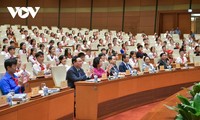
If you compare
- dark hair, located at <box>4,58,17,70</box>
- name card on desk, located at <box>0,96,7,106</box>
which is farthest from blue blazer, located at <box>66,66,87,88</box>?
name card on desk, located at <box>0,96,7,106</box>

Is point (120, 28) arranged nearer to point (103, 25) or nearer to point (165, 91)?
point (103, 25)

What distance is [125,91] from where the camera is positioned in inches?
262

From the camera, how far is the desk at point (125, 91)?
Result: 567 centimetres

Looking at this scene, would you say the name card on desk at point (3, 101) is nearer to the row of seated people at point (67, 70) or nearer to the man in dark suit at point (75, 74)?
the row of seated people at point (67, 70)

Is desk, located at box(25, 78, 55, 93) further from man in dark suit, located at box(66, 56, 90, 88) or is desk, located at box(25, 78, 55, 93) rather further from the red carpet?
the red carpet

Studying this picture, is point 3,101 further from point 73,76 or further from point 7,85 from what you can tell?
point 73,76

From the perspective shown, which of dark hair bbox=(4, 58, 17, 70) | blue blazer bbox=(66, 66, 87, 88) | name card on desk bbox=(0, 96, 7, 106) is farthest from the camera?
blue blazer bbox=(66, 66, 87, 88)

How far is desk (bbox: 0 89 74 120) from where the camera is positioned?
146 inches

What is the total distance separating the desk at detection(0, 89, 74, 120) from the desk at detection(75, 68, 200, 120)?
21.2 inches

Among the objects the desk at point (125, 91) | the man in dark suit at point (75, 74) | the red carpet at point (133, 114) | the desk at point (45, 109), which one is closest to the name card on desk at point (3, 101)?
the desk at point (45, 109)

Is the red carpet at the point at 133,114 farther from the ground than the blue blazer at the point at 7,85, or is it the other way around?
the blue blazer at the point at 7,85

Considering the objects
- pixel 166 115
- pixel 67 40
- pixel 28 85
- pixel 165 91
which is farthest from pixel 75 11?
pixel 166 115

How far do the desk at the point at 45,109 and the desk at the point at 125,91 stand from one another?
0.54 meters

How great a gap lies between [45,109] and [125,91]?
100 inches
